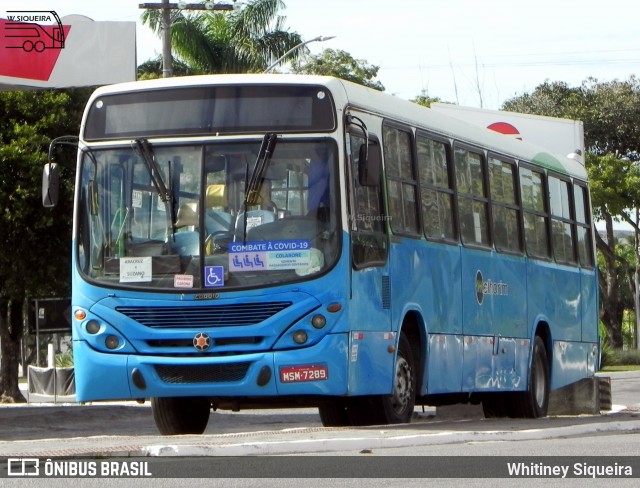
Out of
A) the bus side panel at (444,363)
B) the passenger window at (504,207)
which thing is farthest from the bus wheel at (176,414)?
the passenger window at (504,207)

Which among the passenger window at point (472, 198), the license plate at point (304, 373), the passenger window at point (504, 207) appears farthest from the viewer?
the passenger window at point (504, 207)

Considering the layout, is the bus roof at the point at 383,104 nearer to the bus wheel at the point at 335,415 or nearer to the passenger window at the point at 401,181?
the passenger window at the point at 401,181

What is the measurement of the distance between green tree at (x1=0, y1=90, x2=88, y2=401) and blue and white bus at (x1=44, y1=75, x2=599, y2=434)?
11.0 meters

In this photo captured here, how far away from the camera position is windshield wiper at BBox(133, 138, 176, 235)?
44.7ft

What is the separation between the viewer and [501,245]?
17828mm

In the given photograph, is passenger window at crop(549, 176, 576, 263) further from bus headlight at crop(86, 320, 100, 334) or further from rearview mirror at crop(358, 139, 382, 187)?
bus headlight at crop(86, 320, 100, 334)

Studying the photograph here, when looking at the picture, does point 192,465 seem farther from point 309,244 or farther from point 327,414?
point 327,414

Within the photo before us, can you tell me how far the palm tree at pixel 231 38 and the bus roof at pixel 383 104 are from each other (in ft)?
81.4

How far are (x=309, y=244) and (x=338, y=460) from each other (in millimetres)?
3438

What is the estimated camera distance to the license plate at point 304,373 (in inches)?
526

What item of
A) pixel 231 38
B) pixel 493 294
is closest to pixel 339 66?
pixel 231 38

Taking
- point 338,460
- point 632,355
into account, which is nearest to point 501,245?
point 338,460

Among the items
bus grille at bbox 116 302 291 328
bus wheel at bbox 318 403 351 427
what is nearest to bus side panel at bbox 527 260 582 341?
bus wheel at bbox 318 403 351 427

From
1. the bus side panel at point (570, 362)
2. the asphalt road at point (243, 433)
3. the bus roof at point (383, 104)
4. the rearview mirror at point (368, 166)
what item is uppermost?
the bus roof at point (383, 104)
